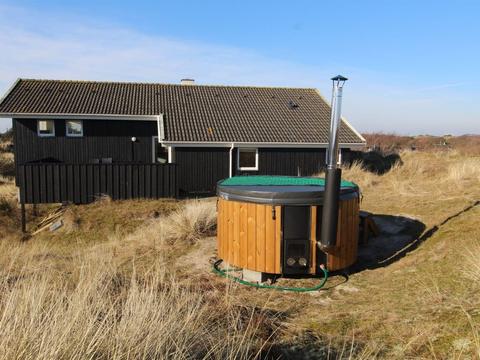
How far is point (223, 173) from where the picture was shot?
67.9 ft

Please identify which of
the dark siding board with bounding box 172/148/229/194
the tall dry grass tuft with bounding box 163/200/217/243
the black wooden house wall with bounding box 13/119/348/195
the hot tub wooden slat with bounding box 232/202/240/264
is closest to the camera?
the hot tub wooden slat with bounding box 232/202/240/264

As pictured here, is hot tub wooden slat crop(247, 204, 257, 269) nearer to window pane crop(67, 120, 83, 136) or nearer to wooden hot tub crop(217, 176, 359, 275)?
wooden hot tub crop(217, 176, 359, 275)

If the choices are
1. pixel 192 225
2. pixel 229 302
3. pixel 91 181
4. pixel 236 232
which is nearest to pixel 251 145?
pixel 91 181

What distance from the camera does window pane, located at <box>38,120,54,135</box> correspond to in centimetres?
2173

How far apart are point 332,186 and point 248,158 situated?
14.6 metres

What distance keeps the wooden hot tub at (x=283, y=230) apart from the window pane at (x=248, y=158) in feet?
43.4

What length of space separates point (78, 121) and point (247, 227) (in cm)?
1689

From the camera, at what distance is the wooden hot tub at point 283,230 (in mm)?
7371

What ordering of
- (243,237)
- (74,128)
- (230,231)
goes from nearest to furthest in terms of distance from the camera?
(243,237) → (230,231) → (74,128)

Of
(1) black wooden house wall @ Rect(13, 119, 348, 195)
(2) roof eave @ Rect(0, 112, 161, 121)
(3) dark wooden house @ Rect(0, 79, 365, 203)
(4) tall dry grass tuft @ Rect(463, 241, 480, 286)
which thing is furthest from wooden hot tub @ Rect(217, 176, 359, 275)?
(2) roof eave @ Rect(0, 112, 161, 121)

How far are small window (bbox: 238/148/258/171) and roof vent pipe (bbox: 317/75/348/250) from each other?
14.0 meters

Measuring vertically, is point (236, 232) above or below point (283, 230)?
below

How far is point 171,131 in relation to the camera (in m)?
20.7

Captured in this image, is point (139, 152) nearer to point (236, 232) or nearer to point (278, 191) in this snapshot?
point (236, 232)
